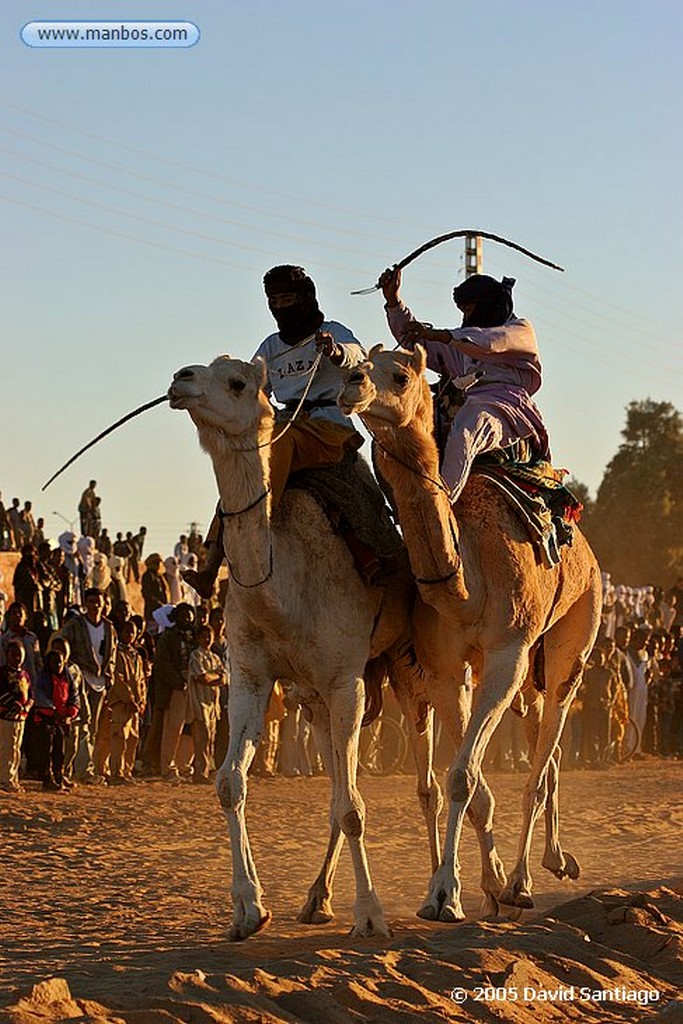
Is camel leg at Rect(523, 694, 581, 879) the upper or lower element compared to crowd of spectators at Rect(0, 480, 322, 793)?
lower

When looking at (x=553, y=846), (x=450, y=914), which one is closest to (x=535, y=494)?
(x=553, y=846)

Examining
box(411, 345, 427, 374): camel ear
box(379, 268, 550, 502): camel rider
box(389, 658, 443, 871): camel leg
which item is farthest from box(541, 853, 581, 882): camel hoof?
box(411, 345, 427, 374): camel ear

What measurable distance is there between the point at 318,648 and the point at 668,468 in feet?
243

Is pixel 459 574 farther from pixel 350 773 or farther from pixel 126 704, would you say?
pixel 126 704

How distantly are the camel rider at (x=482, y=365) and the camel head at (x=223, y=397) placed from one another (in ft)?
4.53

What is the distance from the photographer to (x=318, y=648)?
9.63 meters

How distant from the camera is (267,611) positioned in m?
9.50

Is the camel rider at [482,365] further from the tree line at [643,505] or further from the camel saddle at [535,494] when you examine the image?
the tree line at [643,505]

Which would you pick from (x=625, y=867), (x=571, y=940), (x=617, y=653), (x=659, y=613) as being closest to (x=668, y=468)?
(x=659, y=613)

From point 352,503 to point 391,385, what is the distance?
38.5 inches

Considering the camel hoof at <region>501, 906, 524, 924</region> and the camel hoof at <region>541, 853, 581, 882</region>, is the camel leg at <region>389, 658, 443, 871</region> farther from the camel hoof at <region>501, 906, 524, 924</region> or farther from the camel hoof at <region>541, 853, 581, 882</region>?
the camel hoof at <region>541, 853, 581, 882</region>

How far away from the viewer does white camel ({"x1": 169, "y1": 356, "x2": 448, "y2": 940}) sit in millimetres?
9312

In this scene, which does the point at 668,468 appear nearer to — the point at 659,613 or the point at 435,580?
the point at 659,613

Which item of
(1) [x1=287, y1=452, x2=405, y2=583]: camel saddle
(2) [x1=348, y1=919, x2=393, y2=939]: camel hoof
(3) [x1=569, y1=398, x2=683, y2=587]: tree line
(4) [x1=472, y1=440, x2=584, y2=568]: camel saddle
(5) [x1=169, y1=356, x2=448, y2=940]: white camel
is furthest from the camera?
(3) [x1=569, y1=398, x2=683, y2=587]: tree line
